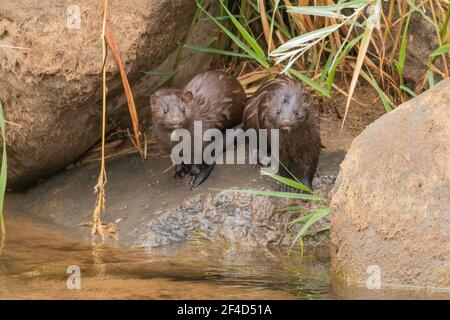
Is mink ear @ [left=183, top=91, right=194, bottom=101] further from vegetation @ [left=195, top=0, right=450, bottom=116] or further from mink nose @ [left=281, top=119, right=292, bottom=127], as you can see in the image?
mink nose @ [left=281, top=119, right=292, bottom=127]

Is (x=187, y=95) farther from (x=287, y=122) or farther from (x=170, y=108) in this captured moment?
(x=287, y=122)

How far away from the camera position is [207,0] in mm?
6789

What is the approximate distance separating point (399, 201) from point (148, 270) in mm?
1452

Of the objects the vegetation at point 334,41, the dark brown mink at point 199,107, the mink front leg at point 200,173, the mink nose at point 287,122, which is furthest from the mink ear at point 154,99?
the mink nose at point 287,122

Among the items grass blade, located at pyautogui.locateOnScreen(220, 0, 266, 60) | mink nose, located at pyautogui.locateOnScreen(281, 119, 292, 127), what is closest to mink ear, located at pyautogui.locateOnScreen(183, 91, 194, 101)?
grass blade, located at pyautogui.locateOnScreen(220, 0, 266, 60)

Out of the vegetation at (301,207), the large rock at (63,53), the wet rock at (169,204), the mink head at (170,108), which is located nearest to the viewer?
the vegetation at (301,207)

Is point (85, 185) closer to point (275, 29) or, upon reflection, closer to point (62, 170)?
point (62, 170)

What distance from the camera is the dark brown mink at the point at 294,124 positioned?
20.9 ft

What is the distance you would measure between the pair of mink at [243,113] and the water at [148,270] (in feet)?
2.31

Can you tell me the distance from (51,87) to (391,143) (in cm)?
226

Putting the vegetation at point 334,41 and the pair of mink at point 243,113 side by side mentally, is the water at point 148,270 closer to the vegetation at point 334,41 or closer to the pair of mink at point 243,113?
the pair of mink at point 243,113

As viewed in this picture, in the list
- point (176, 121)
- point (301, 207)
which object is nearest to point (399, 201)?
point (301, 207)

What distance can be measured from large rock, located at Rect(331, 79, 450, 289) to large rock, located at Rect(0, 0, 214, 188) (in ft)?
5.54
